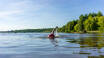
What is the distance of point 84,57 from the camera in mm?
14758

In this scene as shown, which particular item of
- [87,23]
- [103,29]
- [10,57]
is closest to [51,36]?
[10,57]

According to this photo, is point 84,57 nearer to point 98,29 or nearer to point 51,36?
point 51,36

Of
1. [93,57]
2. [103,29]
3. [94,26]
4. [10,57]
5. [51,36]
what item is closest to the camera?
[93,57]

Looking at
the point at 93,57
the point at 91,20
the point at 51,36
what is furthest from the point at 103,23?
the point at 93,57

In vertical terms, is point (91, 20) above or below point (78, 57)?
above

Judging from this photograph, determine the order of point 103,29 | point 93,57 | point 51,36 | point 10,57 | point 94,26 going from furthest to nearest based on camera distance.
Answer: point 94,26 < point 103,29 < point 51,36 < point 10,57 < point 93,57

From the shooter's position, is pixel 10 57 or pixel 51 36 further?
pixel 51 36

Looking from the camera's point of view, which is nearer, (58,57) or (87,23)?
(58,57)

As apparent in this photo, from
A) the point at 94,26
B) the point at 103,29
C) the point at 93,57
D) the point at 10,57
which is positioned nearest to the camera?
the point at 93,57

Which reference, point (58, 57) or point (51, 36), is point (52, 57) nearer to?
point (58, 57)

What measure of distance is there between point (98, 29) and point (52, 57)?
591 ft

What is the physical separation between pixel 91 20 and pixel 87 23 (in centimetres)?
586

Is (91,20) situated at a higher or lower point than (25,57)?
higher

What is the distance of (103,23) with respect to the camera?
180375 mm
